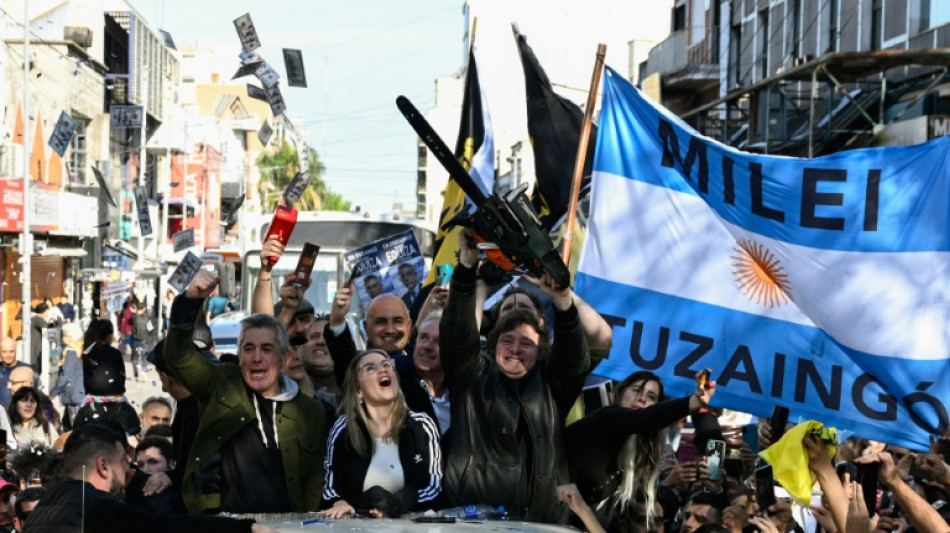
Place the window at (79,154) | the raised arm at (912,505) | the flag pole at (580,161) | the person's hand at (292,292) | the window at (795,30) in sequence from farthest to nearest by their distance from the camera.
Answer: the window at (79,154) < the window at (795,30) < the flag pole at (580,161) < the person's hand at (292,292) < the raised arm at (912,505)

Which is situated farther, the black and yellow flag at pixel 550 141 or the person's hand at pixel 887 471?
the black and yellow flag at pixel 550 141

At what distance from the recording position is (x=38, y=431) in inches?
478

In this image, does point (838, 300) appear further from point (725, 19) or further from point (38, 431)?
point (725, 19)

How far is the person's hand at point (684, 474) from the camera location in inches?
293

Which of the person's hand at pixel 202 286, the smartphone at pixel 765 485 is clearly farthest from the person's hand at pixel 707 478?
the person's hand at pixel 202 286

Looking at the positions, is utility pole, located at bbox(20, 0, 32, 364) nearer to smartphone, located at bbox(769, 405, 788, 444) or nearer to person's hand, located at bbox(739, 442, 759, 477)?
person's hand, located at bbox(739, 442, 759, 477)

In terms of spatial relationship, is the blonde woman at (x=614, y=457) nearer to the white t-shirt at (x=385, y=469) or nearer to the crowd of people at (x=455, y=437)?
the crowd of people at (x=455, y=437)

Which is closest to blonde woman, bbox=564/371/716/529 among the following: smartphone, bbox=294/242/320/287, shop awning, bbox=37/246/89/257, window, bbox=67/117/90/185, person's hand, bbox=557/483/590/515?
person's hand, bbox=557/483/590/515

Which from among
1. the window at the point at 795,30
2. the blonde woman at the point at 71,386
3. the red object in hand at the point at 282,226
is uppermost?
the window at the point at 795,30

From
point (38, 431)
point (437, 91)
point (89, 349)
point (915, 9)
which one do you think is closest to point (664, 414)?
point (38, 431)

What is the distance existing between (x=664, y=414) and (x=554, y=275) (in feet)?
2.37

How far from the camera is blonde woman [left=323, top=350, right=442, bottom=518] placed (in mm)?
6203

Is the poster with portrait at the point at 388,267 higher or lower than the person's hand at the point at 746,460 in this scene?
higher

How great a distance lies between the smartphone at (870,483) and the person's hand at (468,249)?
5.81 ft
